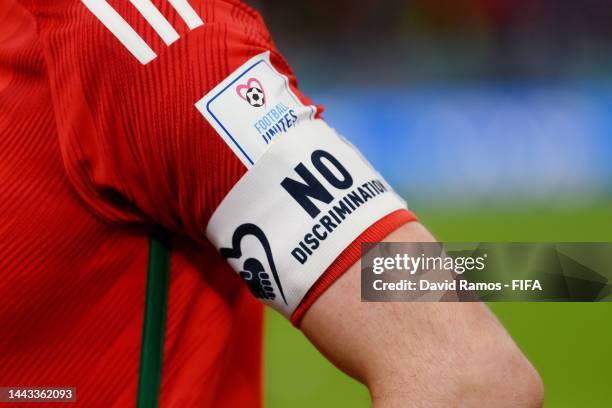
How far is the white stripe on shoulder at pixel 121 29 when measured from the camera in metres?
0.49

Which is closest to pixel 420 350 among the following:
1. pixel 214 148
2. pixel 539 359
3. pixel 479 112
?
pixel 214 148

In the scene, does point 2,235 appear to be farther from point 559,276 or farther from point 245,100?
point 559,276

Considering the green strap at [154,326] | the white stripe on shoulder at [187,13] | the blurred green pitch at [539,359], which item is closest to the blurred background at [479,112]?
the blurred green pitch at [539,359]

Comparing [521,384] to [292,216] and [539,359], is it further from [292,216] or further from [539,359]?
[539,359]

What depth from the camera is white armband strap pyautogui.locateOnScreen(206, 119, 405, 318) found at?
495mm

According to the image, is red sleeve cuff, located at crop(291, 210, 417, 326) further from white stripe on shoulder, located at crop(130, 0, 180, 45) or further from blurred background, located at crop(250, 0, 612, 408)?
blurred background, located at crop(250, 0, 612, 408)

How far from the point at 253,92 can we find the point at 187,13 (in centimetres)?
6

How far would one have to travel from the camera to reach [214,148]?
1.59 ft


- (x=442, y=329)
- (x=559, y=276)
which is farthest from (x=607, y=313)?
(x=442, y=329)

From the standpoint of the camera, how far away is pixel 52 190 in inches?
20.9

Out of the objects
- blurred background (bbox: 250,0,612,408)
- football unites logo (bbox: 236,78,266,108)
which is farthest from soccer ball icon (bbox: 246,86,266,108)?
blurred background (bbox: 250,0,612,408)

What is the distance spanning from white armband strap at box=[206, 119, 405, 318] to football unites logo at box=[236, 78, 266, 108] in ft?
0.09

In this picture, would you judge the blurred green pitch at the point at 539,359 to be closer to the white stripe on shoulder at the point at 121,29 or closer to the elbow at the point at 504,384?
the elbow at the point at 504,384

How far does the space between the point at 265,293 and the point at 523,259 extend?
0.22 m
